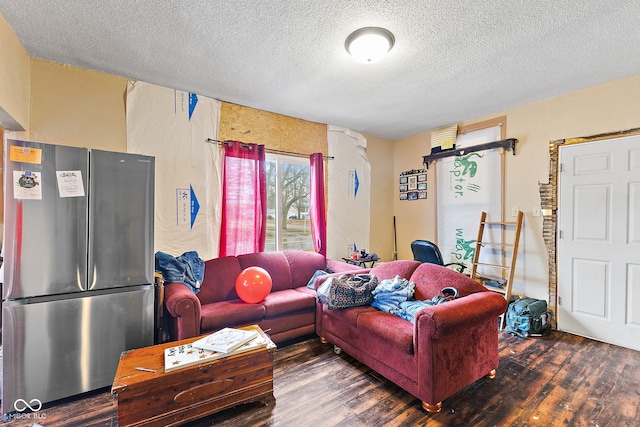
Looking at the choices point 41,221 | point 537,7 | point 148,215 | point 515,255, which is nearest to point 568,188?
point 515,255

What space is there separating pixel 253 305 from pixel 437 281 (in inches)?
67.4

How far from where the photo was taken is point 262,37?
2135mm

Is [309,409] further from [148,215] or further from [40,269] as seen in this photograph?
[40,269]

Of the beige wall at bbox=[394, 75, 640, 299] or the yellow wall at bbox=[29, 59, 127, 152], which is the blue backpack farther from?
the yellow wall at bbox=[29, 59, 127, 152]

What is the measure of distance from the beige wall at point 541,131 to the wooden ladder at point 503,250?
122mm

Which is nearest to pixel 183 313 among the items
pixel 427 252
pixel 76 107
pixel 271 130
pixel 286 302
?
pixel 286 302

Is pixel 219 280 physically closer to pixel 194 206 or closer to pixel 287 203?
pixel 194 206

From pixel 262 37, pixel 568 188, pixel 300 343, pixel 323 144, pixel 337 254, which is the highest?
pixel 262 37

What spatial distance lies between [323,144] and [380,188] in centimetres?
135

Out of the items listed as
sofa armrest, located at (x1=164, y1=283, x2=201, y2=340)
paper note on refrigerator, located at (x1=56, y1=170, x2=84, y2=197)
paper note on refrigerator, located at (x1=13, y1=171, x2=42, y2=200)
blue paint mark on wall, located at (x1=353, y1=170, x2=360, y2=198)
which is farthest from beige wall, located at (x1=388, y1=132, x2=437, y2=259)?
paper note on refrigerator, located at (x1=13, y1=171, x2=42, y2=200)

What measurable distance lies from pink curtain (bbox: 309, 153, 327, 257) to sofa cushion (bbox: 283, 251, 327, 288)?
307mm

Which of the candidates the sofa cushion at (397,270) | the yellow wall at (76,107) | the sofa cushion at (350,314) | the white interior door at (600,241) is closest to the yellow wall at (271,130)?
the yellow wall at (76,107)

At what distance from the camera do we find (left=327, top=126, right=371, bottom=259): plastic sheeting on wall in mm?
4316

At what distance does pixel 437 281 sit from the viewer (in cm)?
255
